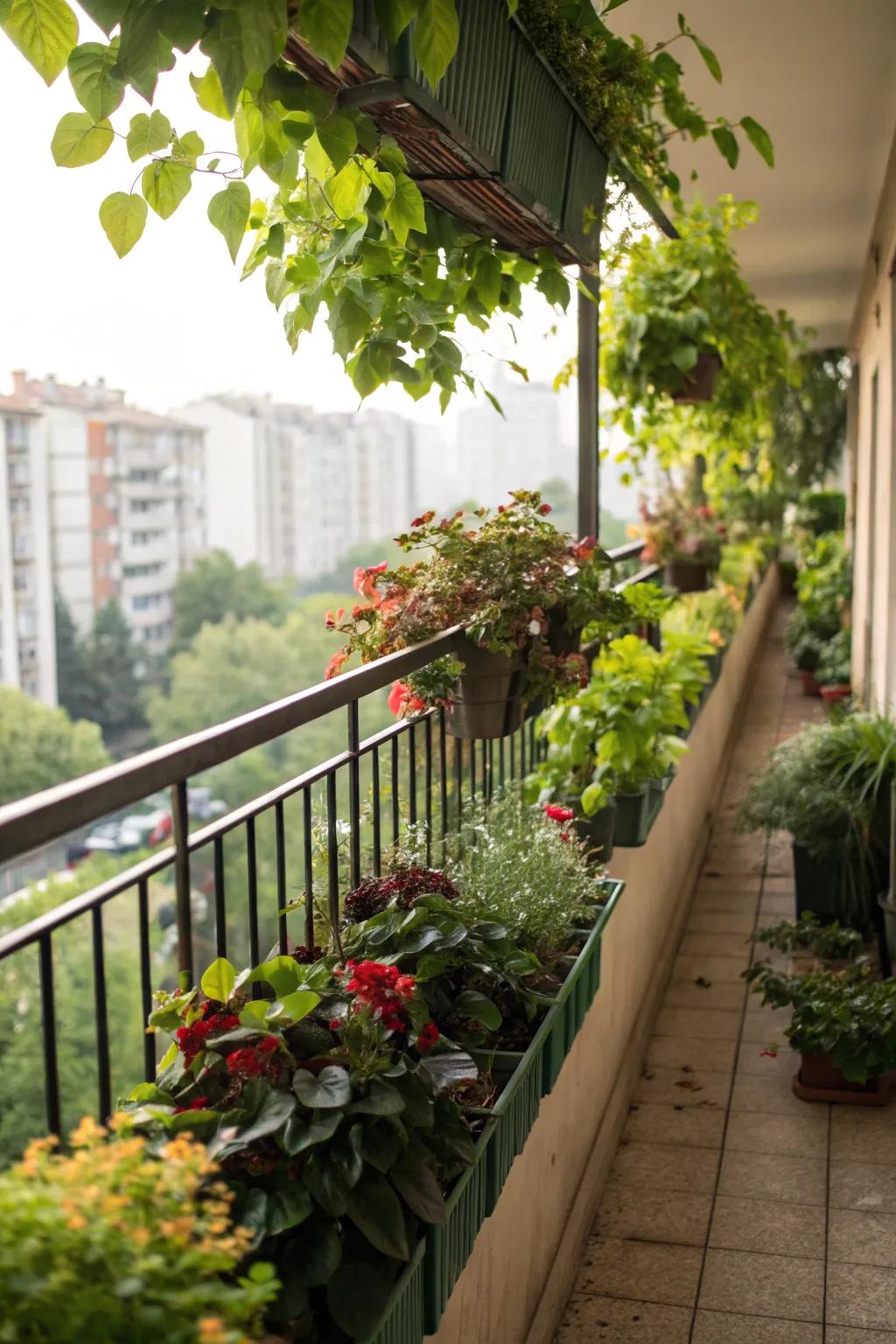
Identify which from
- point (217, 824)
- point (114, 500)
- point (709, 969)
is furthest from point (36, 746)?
point (217, 824)

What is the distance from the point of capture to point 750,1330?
2480 millimetres

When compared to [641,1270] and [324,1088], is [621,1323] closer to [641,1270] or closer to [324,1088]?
[641,1270]

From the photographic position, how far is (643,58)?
2.53 metres

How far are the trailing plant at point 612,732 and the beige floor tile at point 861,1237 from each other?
3.56 feet

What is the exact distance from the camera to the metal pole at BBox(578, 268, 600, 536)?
12.3 ft

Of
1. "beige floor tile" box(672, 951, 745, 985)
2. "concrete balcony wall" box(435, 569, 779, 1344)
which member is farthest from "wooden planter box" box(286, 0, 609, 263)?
"beige floor tile" box(672, 951, 745, 985)

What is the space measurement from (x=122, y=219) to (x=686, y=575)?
16.0 feet

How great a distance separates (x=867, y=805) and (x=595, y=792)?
1.83 meters

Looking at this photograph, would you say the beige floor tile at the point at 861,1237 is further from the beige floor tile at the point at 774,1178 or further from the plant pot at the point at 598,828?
the plant pot at the point at 598,828

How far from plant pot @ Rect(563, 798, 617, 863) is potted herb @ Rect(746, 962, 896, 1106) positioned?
2.59 ft

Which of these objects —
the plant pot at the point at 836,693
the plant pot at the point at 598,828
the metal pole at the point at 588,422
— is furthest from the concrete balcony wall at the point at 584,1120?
the plant pot at the point at 836,693

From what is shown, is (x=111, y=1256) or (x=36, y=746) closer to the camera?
(x=111, y=1256)

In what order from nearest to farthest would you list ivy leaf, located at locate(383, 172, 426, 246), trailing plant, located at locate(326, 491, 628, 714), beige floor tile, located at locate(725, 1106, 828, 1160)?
ivy leaf, located at locate(383, 172, 426, 246)
trailing plant, located at locate(326, 491, 628, 714)
beige floor tile, located at locate(725, 1106, 828, 1160)

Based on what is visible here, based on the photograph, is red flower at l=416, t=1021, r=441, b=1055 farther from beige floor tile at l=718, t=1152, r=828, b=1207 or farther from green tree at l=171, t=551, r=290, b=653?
green tree at l=171, t=551, r=290, b=653
